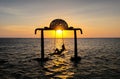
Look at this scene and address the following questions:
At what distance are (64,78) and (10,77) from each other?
565cm

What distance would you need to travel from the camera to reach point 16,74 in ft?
74.5

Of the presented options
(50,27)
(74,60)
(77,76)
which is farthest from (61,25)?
(77,76)

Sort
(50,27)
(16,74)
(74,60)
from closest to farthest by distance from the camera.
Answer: (16,74), (50,27), (74,60)

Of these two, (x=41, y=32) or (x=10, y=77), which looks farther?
(x=41, y=32)

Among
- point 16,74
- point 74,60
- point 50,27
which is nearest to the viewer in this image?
point 16,74

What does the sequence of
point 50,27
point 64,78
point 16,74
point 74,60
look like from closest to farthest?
point 64,78 → point 16,74 → point 50,27 → point 74,60

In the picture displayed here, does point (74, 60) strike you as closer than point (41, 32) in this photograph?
No

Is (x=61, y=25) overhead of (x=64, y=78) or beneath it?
overhead

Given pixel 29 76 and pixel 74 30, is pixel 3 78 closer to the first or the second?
pixel 29 76

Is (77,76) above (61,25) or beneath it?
beneath

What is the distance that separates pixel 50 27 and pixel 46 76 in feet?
31.8

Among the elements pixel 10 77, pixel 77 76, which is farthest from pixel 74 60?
pixel 10 77

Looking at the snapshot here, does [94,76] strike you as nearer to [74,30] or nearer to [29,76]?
[29,76]

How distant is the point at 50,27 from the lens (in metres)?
29.3
